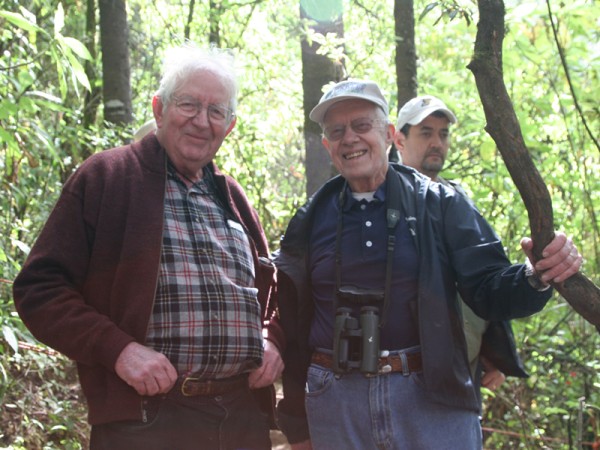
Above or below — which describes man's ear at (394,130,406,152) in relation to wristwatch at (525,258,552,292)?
above

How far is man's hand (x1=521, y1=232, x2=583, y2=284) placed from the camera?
6.88 ft

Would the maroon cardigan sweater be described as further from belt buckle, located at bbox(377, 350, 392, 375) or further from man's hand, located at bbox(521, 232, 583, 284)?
man's hand, located at bbox(521, 232, 583, 284)

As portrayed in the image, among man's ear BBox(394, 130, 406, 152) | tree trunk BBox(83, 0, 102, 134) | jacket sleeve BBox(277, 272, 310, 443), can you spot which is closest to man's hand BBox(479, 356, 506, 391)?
jacket sleeve BBox(277, 272, 310, 443)

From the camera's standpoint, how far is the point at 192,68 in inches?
116

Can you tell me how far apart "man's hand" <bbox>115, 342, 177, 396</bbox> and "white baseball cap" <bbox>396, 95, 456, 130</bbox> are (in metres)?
2.50

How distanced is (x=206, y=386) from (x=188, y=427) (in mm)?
165

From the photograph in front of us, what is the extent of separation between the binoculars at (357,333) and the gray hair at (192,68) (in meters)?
1.03

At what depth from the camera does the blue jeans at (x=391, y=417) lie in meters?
2.64

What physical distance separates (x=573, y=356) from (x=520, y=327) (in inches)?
21.2

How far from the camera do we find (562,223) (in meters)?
6.64

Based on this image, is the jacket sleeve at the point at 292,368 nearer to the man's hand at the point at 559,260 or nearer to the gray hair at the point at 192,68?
the gray hair at the point at 192,68

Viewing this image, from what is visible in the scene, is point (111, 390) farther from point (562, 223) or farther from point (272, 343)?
point (562, 223)

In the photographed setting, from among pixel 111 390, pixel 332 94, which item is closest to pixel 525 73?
pixel 332 94

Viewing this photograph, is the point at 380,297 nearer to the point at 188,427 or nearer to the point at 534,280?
the point at 534,280
